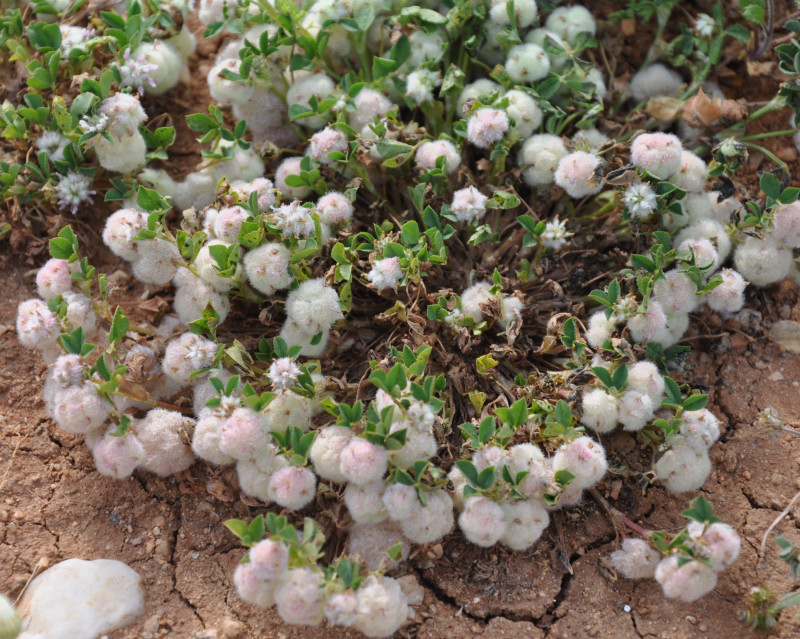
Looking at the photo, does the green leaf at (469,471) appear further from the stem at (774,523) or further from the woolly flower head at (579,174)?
the woolly flower head at (579,174)

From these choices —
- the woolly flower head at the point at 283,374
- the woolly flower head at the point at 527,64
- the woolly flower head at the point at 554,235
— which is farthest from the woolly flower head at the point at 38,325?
the woolly flower head at the point at 527,64

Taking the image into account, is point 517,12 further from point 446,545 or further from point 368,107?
point 446,545

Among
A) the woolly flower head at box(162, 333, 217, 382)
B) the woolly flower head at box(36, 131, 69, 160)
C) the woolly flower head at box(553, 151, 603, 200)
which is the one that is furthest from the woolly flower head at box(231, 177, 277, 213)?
the woolly flower head at box(553, 151, 603, 200)

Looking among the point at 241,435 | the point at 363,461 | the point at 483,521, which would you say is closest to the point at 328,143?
the point at 241,435

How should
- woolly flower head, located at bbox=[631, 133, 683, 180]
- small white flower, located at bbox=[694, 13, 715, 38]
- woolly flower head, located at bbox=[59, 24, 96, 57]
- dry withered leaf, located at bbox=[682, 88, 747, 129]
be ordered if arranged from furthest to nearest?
small white flower, located at bbox=[694, 13, 715, 38], dry withered leaf, located at bbox=[682, 88, 747, 129], woolly flower head, located at bbox=[59, 24, 96, 57], woolly flower head, located at bbox=[631, 133, 683, 180]

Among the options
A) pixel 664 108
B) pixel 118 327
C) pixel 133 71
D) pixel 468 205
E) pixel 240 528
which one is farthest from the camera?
pixel 664 108

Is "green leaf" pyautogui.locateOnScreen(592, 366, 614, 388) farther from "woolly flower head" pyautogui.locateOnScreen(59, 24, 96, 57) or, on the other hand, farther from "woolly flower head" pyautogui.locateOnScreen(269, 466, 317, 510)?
"woolly flower head" pyautogui.locateOnScreen(59, 24, 96, 57)
